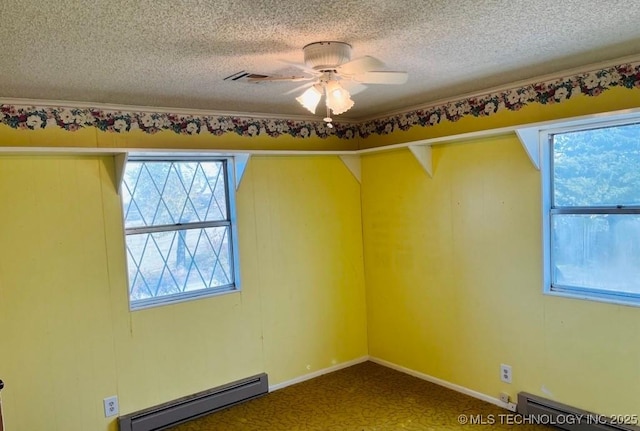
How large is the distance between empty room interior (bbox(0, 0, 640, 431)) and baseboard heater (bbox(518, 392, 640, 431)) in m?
0.02

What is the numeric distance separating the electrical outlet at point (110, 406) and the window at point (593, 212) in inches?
116

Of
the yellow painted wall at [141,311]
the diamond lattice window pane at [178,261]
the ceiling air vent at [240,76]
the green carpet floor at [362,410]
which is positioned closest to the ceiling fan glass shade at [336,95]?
the ceiling air vent at [240,76]

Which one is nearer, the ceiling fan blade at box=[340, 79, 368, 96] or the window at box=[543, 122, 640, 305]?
the ceiling fan blade at box=[340, 79, 368, 96]

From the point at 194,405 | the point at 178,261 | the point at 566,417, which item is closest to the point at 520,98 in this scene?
the point at 566,417

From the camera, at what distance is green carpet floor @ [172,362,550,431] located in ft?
10.1

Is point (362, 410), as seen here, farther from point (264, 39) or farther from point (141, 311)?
point (264, 39)

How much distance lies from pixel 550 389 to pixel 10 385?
3.36 m

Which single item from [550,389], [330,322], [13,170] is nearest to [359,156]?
[330,322]

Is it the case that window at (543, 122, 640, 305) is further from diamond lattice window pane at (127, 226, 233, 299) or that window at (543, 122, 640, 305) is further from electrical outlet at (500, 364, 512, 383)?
diamond lattice window pane at (127, 226, 233, 299)

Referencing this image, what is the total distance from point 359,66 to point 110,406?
8.86ft

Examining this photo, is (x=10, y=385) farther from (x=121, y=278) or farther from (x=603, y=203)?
(x=603, y=203)

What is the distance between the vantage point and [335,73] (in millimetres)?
2129

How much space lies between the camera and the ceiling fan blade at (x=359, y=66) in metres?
1.95

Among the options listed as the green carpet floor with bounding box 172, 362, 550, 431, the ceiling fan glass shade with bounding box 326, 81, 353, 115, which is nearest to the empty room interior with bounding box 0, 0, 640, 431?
the ceiling fan glass shade with bounding box 326, 81, 353, 115
